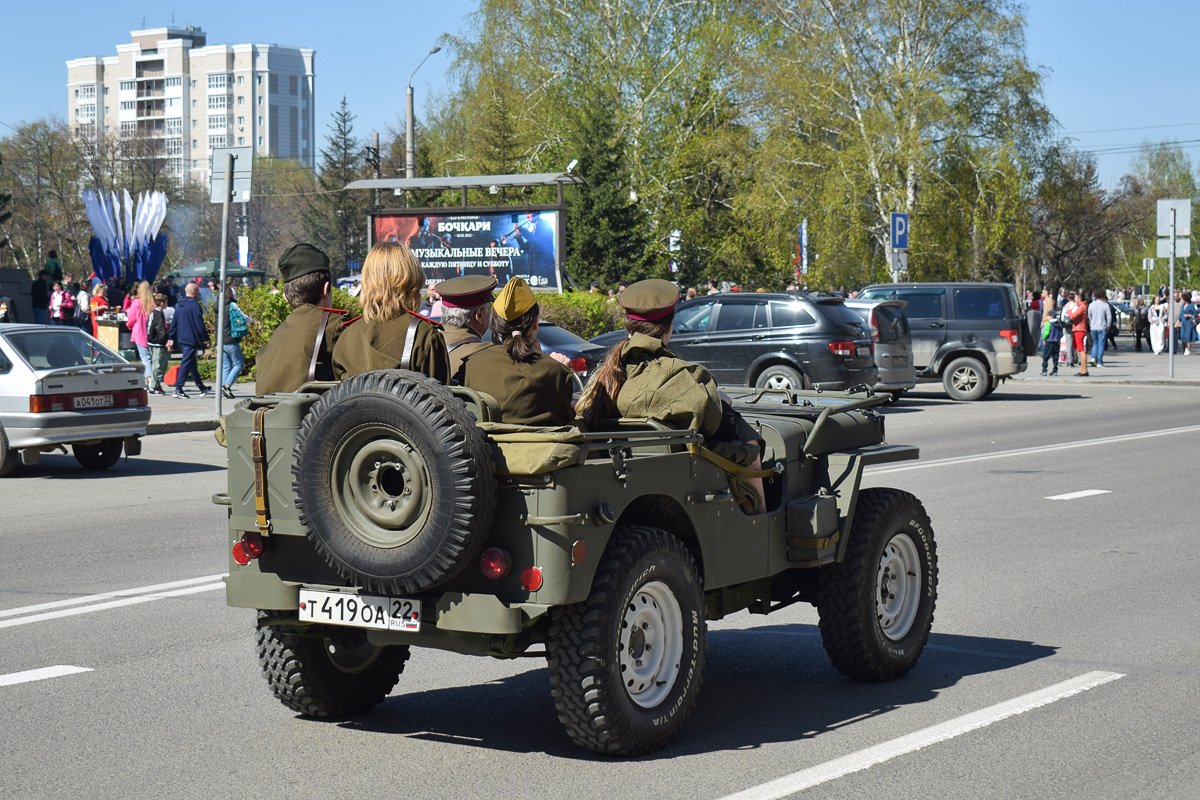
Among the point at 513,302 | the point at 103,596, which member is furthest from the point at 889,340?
the point at 513,302

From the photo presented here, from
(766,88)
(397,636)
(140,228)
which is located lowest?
(397,636)

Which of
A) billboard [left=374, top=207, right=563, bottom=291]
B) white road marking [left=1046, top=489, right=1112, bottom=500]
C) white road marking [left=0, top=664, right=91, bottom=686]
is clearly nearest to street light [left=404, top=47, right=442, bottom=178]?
billboard [left=374, top=207, right=563, bottom=291]

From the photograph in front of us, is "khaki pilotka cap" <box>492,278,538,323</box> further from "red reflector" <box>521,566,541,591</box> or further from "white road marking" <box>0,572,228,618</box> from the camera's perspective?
"white road marking" <box>0,572,228,618</box>

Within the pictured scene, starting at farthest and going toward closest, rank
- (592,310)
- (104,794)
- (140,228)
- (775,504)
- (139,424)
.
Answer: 1. (140,228)
2. (592,310)
3. (139,424)
4. (775,504)
5. (104,794)

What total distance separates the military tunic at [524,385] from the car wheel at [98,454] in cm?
1092

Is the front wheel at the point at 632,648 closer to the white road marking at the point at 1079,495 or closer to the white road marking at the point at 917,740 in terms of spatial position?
the white road marking at the point at 917,740

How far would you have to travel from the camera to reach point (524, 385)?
15.6ft

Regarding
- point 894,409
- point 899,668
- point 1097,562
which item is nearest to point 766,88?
point 894,409

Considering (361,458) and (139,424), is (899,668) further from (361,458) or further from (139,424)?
(139,424)

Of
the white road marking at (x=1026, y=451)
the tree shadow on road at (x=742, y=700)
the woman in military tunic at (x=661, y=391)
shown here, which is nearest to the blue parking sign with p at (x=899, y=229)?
the white road marking at (x=1026, y=451)

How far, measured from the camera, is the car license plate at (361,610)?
451 cm

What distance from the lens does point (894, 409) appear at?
24016 mm

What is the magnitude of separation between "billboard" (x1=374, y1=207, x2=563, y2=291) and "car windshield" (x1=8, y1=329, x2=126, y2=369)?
16.4 metres

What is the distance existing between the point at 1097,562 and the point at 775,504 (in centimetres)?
426
